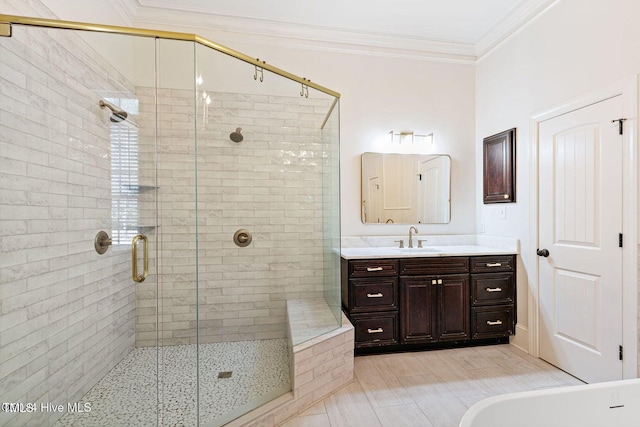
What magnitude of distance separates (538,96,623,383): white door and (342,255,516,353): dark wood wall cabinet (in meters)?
0.31

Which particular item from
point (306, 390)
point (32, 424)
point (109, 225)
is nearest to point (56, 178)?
point (109, 225)

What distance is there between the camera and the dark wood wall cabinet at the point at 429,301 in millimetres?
2420

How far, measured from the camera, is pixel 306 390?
5.96ft

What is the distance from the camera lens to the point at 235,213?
7.41 feet

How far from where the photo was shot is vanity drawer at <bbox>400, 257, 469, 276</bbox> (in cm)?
249

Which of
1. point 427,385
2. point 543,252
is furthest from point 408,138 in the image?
point 427,385

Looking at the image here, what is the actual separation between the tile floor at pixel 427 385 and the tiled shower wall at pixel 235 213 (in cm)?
73

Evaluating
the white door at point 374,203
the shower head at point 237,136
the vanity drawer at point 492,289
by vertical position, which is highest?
the shower head at point 237,136

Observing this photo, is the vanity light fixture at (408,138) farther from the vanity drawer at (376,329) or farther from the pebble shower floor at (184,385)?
the pebble shower floor at (184,385)

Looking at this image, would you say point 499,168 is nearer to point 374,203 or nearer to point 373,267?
point 374,203

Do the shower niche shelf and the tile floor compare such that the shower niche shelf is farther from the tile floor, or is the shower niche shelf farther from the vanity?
the tile floor

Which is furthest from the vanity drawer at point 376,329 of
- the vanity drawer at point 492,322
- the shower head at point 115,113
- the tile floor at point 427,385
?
the shower head at point 115,113

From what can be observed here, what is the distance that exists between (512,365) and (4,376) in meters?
3.15

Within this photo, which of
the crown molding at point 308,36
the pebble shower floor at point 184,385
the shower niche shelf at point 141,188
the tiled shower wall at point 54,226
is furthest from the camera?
the crown molding at point 308,36
